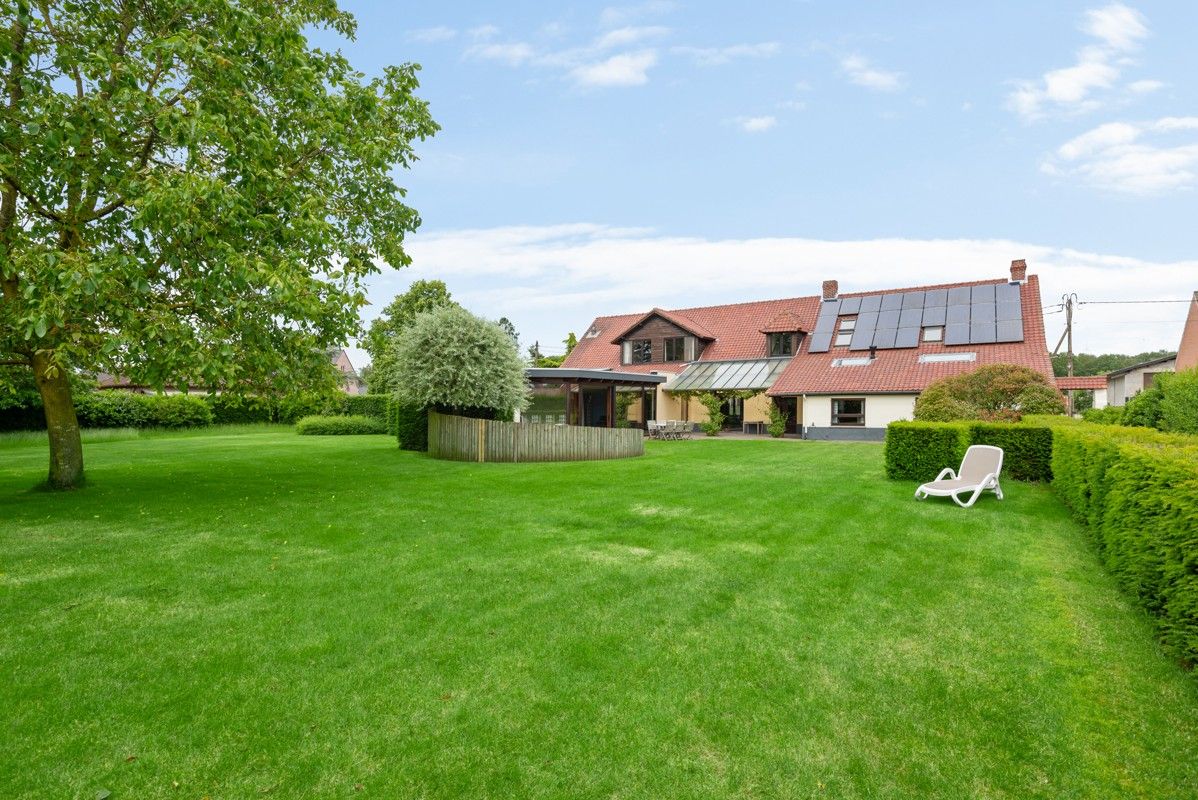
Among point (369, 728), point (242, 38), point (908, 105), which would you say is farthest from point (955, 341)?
point (369, 728)

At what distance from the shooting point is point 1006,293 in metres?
28.3

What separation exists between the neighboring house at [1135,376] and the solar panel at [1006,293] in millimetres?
7855

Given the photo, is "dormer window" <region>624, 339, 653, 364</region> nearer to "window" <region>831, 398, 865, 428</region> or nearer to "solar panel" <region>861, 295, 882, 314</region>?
"window" <region>831, 398, 865, 428</region>

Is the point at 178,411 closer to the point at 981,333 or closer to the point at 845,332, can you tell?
the point at 845,332

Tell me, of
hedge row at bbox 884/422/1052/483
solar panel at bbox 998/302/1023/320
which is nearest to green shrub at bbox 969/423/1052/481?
hedge row at bbox 884/422/1052/483

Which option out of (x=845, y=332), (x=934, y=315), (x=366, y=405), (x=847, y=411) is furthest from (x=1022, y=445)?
(x=366, y=405)

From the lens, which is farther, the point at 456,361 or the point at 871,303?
the point at 871,303

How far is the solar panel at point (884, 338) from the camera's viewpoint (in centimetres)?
2866

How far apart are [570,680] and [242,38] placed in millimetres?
10828

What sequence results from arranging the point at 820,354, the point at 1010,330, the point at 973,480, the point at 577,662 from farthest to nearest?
1. the point at 820,354
2. the point at 1010,330
3. the point at 973,480
4. the point at 577,662

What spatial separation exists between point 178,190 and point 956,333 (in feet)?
96.4

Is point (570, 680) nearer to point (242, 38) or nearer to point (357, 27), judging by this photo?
point (242, 38)

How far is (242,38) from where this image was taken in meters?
9.56

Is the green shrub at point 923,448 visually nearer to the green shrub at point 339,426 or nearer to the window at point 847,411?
the window at point 847,411
